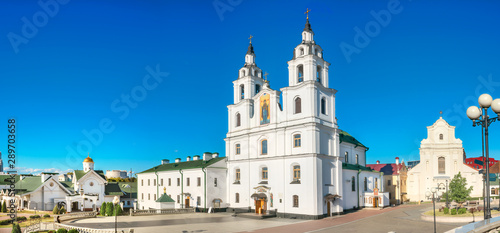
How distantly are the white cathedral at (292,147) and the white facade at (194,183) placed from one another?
4.04 ft

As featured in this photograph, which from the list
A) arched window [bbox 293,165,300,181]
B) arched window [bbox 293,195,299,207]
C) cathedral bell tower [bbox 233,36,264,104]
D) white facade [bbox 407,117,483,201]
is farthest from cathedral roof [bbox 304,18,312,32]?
white facade [bbox 407,117,483,201]

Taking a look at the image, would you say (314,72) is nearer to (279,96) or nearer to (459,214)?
(279,96)

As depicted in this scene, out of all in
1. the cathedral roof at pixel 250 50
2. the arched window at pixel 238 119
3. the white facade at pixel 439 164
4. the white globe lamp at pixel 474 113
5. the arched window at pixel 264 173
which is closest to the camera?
the white globe lamp at pixel 474 113

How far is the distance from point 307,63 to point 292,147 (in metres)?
8.45

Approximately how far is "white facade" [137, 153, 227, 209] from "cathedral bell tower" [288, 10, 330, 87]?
14164mm

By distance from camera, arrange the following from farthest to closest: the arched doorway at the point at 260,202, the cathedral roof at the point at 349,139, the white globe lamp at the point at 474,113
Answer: the cathedral roof at the point at 349,139 → the arched doorway at the point at 260,202 → the white globe lamp at the point at 474,113

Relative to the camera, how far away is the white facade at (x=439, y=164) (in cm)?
5638

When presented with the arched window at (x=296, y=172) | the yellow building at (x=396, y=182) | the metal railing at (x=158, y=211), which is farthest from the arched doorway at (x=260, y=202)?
the yellow building at (x=396, y=182)

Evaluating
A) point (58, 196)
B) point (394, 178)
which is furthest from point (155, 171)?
point (394, 178)

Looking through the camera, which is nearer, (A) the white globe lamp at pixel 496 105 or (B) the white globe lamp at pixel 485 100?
(A) the white globe lamp at pixel 496 105

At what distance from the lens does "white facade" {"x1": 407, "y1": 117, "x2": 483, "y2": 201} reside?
56.4 meters

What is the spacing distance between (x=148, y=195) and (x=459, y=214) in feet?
136

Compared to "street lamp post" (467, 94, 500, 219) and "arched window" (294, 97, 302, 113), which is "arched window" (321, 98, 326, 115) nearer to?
"arched window" (294, 97, 302, 113)

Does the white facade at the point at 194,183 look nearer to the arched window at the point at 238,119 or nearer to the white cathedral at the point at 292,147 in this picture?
the white cathedral at the point at 292,147
